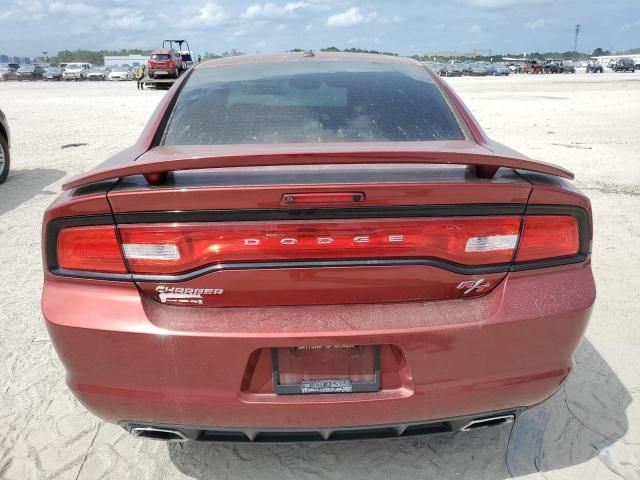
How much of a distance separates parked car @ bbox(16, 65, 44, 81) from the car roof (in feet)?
190

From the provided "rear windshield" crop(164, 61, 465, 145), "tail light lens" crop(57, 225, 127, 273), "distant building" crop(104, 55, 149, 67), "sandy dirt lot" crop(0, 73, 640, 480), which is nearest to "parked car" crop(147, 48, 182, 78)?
"sandy dirt lot" crop(0, 73, 640, 480)

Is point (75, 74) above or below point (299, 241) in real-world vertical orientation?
below

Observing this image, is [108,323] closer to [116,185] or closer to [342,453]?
[116,185]

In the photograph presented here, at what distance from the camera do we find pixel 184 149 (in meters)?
2.21

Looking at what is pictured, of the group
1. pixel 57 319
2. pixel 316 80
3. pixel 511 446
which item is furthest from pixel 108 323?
pixel 511 446

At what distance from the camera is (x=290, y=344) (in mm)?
1737

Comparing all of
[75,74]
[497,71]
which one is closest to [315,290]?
[75,74]

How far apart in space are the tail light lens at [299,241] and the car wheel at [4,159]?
7106 millimetres

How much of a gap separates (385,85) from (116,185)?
5.21 ft

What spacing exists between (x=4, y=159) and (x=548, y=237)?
8.02 m

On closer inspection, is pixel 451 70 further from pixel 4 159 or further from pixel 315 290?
pixel 315 290

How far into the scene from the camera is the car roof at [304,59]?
125 inches

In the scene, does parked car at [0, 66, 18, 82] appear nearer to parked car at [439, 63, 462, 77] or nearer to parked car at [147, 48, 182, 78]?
parked car at [147, 48, 182, 78]

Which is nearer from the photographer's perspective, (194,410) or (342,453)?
(194,410)
